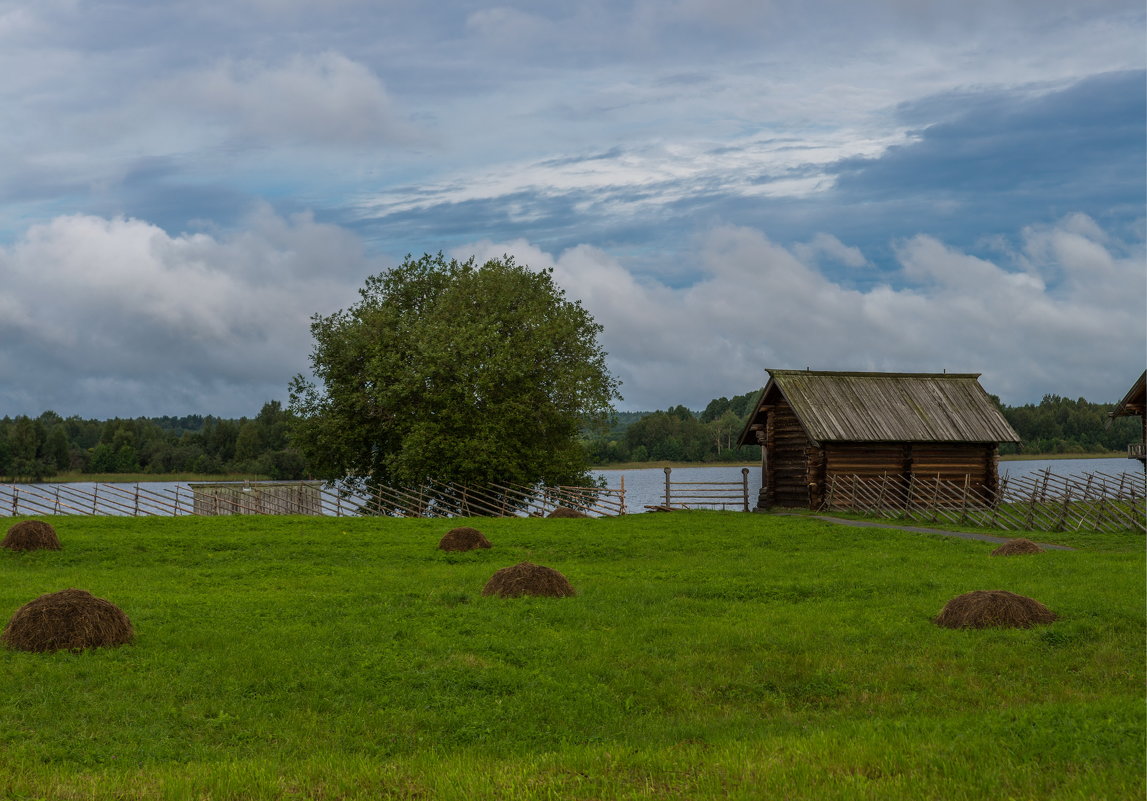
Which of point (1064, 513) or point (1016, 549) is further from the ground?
point (1064, 513)

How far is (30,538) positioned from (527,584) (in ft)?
51.3

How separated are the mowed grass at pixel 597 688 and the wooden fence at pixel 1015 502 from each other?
8.58 m

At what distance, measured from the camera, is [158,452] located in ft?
442

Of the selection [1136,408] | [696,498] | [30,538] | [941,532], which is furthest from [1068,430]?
[30,538]

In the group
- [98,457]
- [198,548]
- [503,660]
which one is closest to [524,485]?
[198,548]

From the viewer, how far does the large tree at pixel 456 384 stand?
4531 centimetres

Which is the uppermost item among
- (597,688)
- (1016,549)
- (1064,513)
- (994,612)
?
(1064,513)

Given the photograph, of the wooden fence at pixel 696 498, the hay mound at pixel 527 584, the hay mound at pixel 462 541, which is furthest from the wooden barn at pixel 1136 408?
the hay mound at pixel 527 584

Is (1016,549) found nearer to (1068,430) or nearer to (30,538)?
(30,538)

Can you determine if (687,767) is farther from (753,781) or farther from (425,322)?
(425,322)

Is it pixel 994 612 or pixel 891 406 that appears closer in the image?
pixel 994 612

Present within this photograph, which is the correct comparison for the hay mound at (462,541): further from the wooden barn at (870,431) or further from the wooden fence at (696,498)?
the wooden barn at (870,431)

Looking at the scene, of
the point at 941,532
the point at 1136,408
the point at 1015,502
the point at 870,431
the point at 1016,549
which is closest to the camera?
the point at 1016,549

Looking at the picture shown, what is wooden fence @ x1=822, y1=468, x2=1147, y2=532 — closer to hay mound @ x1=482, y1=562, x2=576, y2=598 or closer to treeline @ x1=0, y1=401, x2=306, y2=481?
hay mound @ x1=482, y1=562, x2=576, y2=598
